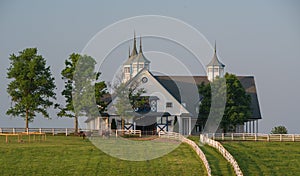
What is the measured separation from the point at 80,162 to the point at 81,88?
23140mm

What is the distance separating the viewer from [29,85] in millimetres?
72438

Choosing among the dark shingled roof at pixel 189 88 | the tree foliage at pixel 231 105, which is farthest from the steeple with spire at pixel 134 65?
the tree foliage at pixel 231 105

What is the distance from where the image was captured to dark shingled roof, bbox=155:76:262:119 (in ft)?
275

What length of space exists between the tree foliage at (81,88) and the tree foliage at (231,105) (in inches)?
503

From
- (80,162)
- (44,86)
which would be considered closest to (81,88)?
(44,86)

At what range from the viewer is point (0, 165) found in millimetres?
49219

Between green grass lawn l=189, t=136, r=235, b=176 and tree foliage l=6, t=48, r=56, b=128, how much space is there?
2343cm

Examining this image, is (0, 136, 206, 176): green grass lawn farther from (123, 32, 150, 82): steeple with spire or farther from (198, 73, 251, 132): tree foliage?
(123, 32, 150, 82): steeple with spire

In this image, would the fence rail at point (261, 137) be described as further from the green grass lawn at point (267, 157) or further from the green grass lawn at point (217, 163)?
the green grass lawn at point (217, 163)

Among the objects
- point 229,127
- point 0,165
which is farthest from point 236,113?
point 0,165

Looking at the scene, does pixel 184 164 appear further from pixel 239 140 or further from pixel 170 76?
pixel 170 76

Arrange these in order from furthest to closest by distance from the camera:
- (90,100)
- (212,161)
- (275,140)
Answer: (90,100) → (275,140) → (212,161)

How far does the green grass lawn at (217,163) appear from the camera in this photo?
45625mm

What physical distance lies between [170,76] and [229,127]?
13266 mm
